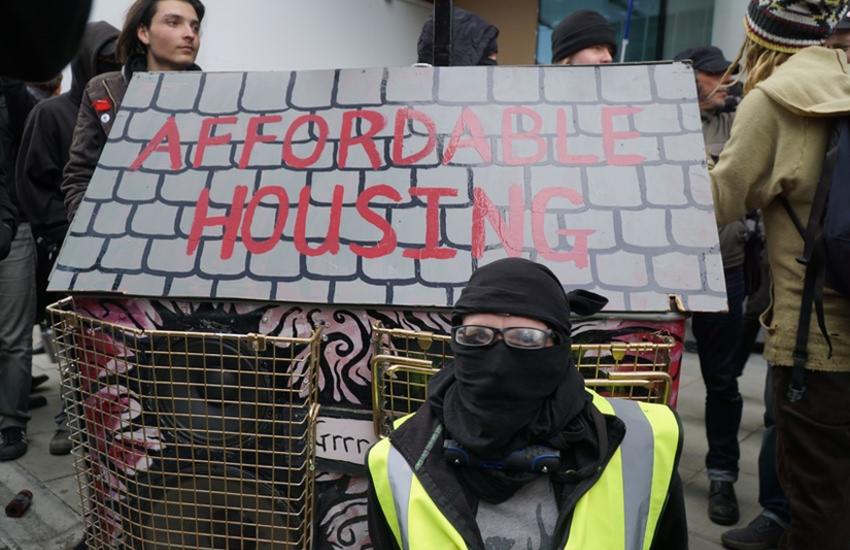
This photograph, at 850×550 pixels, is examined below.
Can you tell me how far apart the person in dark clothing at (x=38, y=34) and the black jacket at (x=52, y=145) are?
273 cm

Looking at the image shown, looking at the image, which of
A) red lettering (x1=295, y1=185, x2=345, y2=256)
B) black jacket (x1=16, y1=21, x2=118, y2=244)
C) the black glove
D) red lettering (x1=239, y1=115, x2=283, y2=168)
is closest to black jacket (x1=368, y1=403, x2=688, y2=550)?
red lettering (x1=295, y1=185, x2=345, y2=256)

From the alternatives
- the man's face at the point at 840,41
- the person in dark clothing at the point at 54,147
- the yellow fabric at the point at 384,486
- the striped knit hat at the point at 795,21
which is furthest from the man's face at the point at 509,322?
the person in dark clothing at the point at 54,147

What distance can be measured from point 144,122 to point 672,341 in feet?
5.73

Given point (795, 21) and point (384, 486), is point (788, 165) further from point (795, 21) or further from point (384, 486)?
point (384, 486)

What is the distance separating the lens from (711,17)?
7121 millimetres

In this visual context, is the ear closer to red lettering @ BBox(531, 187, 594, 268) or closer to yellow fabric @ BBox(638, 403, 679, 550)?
red lettering @ BBox(531, 187, 594, 268)

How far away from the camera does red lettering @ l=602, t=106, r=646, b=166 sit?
6.26ft

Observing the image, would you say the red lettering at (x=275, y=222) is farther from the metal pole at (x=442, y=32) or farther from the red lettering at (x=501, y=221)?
the metal pole at (x=442, y=32)

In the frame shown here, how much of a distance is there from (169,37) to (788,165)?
2367mm

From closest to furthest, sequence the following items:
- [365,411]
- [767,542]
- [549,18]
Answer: [365,411] → [767,542] → [549,18]

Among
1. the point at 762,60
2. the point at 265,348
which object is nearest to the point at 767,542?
the point at 762,60

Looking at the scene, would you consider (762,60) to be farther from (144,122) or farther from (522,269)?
(144,122)

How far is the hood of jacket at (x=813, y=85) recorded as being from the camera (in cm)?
184

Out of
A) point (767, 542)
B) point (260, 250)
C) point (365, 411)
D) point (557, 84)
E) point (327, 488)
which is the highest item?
point (557, 84)
